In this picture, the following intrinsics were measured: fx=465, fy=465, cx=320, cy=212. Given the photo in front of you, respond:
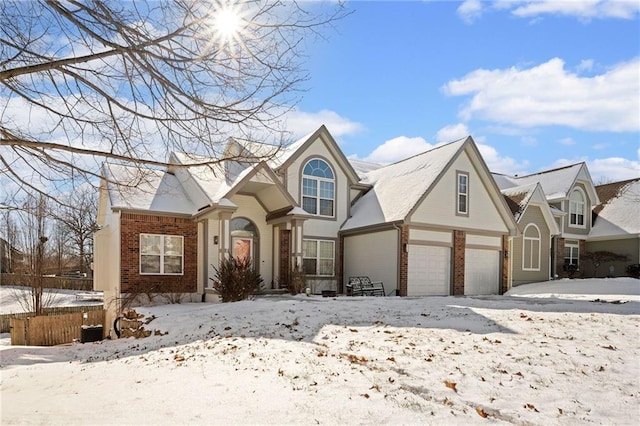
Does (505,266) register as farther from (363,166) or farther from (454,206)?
(363,166)

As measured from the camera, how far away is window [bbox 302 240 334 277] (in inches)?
738

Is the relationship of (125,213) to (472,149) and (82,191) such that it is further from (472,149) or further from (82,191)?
(472,149)

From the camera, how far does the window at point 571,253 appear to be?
26.3 metres

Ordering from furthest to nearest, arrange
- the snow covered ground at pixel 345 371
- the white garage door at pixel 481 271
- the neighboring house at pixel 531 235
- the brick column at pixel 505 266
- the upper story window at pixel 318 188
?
the neighboring house at pixel 531 235 < the brick column at pixel 505 266 < the white garage door at pixel 481 271 < the upper story window at pixel 318 188 < the snow covered ground at pixel 345 371

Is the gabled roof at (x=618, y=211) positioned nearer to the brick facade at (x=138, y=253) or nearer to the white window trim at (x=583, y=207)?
the white window trim at (x=583, y=207)

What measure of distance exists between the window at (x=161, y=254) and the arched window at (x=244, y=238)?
2.09 m

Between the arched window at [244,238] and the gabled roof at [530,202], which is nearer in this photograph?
the arched window at [244,238]

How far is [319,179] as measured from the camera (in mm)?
19141

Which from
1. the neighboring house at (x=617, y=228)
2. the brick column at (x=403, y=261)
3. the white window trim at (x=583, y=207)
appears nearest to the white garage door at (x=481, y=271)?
the brick column at (x=403, y=261)

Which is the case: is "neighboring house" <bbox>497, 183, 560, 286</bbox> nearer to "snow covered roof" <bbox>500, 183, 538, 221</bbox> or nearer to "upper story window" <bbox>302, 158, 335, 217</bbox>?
"snow covered roof" <bbox>500, 183, 538, 221</bbox>

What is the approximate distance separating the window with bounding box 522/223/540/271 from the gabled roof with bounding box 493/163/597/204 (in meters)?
3.92

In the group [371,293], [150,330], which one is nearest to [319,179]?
[371,293]

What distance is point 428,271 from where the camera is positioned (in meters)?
17.9

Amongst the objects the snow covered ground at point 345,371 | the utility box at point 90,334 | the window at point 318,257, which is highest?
the window at point 318,257
